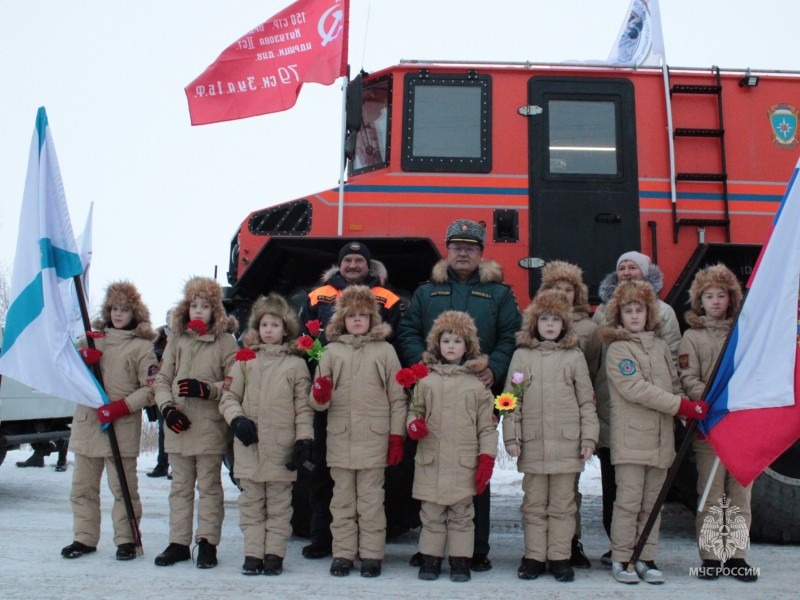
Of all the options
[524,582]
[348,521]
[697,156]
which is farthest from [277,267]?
[697,156]

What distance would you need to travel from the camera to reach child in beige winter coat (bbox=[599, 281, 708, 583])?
4309 millimetres

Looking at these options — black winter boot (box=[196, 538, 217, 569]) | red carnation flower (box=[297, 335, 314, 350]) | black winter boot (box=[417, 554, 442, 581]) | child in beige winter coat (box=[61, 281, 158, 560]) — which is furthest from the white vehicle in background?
black winter boot (box=[417, 554, 442, 581])

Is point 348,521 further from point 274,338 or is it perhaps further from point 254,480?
point 274,338

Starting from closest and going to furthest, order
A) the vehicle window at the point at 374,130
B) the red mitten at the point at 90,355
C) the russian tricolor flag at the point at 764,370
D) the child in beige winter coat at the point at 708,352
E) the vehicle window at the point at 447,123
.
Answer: the russian tricolor flag at the point at 764,370 → the child in beige winter coat at the point at 708,352 → the red mitten at the point at 90,355 → the vehicle window at the point at 447,123 → the vehicle window at the point at 374,130

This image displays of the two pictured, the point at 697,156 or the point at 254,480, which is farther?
the point at 697,156

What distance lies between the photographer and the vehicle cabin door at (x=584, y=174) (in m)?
5.50

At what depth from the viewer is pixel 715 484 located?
4.57 m

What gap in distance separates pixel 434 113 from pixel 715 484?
3063mm

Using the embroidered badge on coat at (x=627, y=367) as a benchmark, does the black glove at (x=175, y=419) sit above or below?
below

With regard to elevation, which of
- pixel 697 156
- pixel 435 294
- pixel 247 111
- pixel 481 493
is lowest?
pixel 481 493

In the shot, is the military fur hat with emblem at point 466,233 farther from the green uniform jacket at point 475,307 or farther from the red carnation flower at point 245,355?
the red carnation flower at point 245,355

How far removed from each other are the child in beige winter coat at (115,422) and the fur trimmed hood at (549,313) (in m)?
2.29

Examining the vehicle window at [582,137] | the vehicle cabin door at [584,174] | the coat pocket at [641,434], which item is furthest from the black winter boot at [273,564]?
the vehicle window at [582,137]

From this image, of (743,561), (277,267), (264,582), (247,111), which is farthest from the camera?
(247,111)
